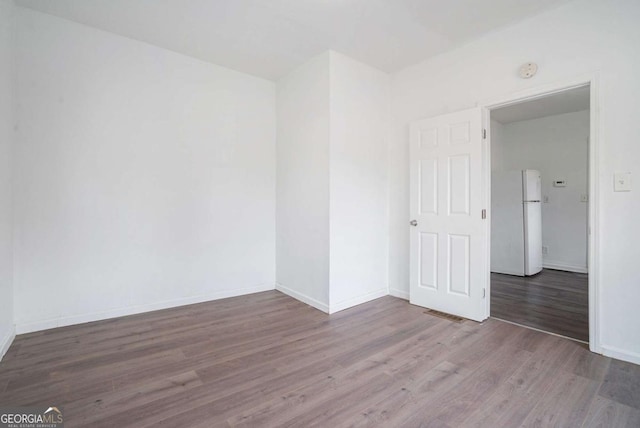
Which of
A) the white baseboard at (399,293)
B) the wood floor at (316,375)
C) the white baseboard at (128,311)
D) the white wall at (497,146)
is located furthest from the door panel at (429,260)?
the white wall at (497,146)

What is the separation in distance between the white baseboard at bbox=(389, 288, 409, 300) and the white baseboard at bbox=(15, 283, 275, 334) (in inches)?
64.4

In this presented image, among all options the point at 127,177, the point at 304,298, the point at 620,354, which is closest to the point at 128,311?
the point at 127,177

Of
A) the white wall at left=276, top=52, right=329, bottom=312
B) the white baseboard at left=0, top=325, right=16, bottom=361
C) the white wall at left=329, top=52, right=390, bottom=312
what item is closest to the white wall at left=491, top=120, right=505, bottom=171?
the white wall at left=329, top=52, right=390, bottom=312

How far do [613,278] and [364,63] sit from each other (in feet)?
10.1

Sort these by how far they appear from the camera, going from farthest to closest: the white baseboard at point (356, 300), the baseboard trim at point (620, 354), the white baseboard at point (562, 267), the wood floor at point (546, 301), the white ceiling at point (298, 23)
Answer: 1. the white baseboard at point (562, 267)
2. the white baseboard at point (356, 300)
3. the wood floor at point (546, 301)
4. the white ceiling at point (298, 23)
5. the baseboard trim at point (620, 354)

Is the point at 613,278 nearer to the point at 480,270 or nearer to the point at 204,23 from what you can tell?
the point at 480,270

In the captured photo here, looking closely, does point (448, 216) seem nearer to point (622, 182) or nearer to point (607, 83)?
point (622, 182)

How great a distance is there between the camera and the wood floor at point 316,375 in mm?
1630

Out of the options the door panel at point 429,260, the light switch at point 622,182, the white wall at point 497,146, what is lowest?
the door panel at point 429,260

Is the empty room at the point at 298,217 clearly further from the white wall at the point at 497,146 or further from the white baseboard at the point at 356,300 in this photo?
the white wall at the point at 497,146

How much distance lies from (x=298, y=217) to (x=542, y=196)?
473cm

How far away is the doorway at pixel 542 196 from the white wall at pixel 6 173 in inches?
206

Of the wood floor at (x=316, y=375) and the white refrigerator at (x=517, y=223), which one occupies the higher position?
the white refrigerator at (x=517, y=223)

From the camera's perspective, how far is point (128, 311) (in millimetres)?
3062
